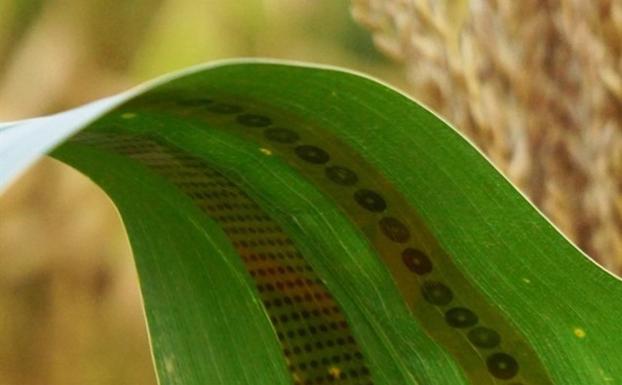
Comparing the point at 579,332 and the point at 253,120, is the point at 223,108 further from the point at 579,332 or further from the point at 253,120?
the point at 579,332

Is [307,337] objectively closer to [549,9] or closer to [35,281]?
[549,9]

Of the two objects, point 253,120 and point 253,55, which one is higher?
point 253,55

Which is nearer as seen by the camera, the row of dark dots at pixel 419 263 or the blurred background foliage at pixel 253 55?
the row of dark dots at pixel 419 263

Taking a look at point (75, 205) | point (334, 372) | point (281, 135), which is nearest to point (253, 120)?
point (281, 135)

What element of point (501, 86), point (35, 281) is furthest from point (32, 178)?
point (501, 86)

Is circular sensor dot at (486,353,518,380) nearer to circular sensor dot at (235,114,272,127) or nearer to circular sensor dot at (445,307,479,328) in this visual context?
circular sensor dot at (445,307,479,328)

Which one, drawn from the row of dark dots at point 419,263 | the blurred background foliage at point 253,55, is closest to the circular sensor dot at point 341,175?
the row of dark dots at point 419,263

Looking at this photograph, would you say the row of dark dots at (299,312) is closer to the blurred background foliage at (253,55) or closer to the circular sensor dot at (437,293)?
the circular sensor dot at (437,293)

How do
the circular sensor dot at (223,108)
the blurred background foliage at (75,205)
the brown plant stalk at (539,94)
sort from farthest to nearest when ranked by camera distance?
the blurred background foliage at (75,205) < the brown plant stalk at (539,94) < the circular sensor dot at (223,108)
